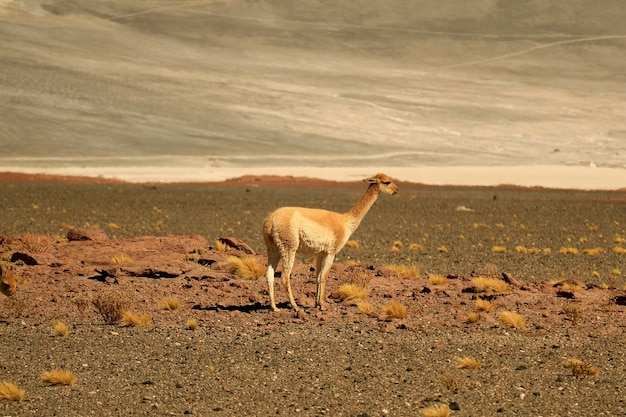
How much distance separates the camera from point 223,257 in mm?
14875

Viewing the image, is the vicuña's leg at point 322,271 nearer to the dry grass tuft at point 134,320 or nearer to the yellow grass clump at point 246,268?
the dry grass tuft at point 134,320

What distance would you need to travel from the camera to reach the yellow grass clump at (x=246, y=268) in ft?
43.3

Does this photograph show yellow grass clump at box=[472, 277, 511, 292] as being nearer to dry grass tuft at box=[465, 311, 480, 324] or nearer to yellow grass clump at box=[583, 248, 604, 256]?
dry grass tuft at box=[465, 311, 480, 324]

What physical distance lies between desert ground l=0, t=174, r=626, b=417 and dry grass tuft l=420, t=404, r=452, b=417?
0.13 m

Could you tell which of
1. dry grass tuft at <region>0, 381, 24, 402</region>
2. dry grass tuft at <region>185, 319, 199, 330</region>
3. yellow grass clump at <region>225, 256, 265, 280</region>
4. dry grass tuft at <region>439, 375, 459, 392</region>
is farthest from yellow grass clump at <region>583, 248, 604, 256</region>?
dry grass tuft at <region>0, 381, 24, 402</region>

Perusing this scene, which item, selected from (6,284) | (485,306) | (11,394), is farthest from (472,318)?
(11,394)

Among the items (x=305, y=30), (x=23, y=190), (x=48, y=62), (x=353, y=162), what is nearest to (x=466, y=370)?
(x=23, y=190)

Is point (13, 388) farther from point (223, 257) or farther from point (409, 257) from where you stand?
point (409, 257)

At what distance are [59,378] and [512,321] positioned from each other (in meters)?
4.45

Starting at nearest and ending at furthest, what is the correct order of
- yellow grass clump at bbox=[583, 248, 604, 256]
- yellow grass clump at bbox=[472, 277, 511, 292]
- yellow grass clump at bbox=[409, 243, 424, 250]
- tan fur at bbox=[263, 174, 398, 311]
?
1. tan fur at bbox=[263, 174, 398, 311]
2. yellow grass clump at bbox=[472, 277, 511, 292]
3. yellow grass clump at bbox=[583, 248, 604, 256]
4. yellow grass clump at bbox=[409, 243, 424, 250]

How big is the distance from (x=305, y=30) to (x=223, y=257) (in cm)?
7430

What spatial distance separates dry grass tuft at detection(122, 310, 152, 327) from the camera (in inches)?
404

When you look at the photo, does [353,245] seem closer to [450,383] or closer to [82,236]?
[82,236]

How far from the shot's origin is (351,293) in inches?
456
